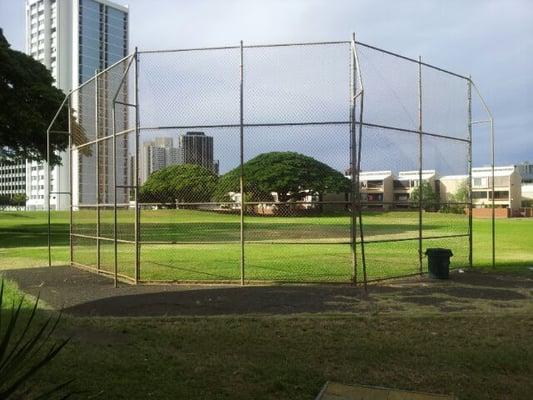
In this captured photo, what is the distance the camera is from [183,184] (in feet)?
39.5

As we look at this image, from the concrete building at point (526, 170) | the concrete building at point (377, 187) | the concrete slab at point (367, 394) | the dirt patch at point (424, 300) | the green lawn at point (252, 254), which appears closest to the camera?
the concrete slab at point (367, 394)

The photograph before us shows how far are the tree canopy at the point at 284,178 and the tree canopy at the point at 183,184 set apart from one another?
0.28 m

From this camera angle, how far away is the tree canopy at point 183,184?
11961mm

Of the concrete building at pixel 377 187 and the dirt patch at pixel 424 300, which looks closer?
the dirt patch at pixel 424 300

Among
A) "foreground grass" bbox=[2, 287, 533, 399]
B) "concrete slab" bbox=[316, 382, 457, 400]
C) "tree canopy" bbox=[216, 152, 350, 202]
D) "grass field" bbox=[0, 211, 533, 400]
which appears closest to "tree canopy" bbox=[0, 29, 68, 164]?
"tree canopy" bbox=[216, 152, 350, 202]

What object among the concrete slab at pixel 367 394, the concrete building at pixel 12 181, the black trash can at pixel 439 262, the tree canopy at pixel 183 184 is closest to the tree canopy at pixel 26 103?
the tree canopy at pixel 183 184

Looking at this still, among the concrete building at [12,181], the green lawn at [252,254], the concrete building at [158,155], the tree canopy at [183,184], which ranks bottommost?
the green lawn at [252,254]

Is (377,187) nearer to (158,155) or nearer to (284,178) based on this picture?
(284,178)

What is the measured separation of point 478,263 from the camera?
1677 centimetres

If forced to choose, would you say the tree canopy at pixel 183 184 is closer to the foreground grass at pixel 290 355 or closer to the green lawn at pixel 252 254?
the green lawn at pixel 252 254

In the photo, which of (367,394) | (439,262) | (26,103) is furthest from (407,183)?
(26,103)

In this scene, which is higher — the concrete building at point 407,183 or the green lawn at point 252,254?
the concrete building at point 407,183

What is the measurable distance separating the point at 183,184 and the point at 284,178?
88.8 inches

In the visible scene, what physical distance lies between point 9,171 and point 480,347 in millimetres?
142021
